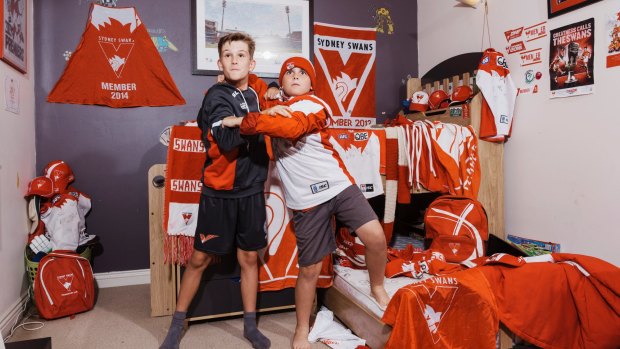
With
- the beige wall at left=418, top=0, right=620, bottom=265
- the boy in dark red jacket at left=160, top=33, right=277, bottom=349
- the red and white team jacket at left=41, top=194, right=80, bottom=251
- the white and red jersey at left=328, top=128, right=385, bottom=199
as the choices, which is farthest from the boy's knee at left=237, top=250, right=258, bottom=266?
the beige wall at left=418, top=0, right=620, bottom=265

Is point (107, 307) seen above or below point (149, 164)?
below

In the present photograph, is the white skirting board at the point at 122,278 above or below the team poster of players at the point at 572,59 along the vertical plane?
below

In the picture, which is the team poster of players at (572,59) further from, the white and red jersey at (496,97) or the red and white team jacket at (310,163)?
the red and white team jacket at (310,163)

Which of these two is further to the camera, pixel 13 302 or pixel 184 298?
pixel 13 302

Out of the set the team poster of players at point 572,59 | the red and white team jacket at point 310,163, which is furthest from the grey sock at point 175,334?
the team poster of players at point 572,59

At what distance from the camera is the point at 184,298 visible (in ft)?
5.94

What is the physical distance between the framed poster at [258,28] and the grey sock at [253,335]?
68.8 inches

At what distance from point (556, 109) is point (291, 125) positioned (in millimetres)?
1538

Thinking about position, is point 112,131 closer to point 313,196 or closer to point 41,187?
point 41,187

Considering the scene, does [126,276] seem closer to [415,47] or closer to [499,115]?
[499,115]

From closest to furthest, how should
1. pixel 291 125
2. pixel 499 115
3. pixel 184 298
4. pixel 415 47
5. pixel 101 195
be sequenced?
pixel 291 125 → pixel 184 298 → pixel 499 115 → pixel 101 195 → pixel 415 47

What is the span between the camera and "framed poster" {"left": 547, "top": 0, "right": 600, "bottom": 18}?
78.6 inches

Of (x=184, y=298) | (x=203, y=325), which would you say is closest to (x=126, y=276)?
(x=203, y=325)

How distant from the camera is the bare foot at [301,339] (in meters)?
1.73
